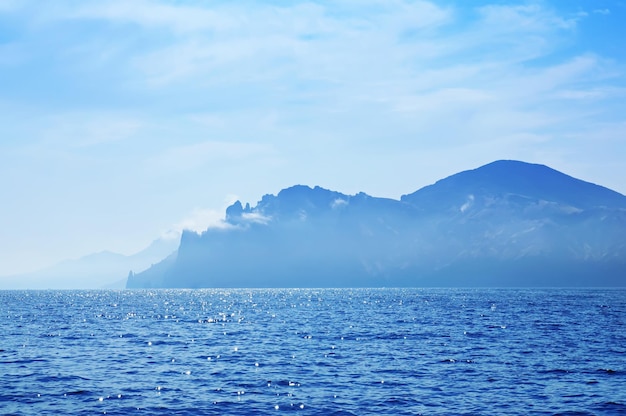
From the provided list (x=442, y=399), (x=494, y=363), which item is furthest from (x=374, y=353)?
(x=442, y=399)

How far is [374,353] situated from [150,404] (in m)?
28.8

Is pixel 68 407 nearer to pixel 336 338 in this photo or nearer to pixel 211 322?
pixel 336 338

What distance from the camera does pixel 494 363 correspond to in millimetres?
54031

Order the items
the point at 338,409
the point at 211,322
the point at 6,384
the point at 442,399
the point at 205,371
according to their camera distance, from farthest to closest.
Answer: the point at 211,322 < the point at 205,371 < the point at 6,384 < the point at 442,399 < the point at 338,409

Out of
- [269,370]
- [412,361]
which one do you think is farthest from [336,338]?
[269,370]

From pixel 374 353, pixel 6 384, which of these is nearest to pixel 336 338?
pixel 374 353

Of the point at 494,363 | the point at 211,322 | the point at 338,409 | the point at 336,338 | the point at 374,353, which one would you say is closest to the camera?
the point at 338,409

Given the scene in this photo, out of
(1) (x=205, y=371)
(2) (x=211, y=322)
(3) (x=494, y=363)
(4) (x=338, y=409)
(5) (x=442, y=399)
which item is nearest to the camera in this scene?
(4) (x=338, y=409)

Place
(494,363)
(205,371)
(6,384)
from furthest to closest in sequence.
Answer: (494,363)
(205,371)
(6,384)

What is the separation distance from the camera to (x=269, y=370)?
5025 cm

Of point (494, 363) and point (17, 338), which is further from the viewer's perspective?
point (17, 338)

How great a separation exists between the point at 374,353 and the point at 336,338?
15395mm

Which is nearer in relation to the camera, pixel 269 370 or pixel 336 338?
pixel 269 370

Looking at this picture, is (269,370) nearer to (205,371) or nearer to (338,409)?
(205,371)
